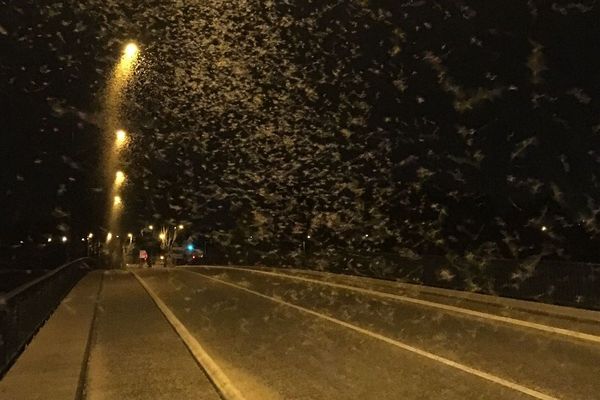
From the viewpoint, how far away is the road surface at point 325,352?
8.64 m

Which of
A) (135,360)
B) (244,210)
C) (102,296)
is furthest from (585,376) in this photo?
(244,210)

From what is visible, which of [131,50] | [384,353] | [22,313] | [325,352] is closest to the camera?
[384,353]

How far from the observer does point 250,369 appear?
10.1 m

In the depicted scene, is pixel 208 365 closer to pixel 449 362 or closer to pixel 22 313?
pixel 449 362

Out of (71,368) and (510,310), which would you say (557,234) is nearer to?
(510,310)

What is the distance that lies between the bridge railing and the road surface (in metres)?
0.32

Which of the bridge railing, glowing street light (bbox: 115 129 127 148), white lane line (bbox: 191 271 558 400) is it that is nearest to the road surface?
white lane line (bbox: 191 271 558 400)

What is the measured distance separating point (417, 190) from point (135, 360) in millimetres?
50099

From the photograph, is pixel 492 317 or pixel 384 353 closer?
pixel 384 353

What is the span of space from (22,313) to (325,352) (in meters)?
5.46

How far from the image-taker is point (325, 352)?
11625 mm

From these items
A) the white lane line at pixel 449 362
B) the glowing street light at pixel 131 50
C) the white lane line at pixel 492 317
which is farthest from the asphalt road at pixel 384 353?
the glowing street light at pixel 131 50

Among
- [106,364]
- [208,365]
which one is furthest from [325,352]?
[106,364]

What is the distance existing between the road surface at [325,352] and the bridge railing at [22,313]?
0.32 metres
